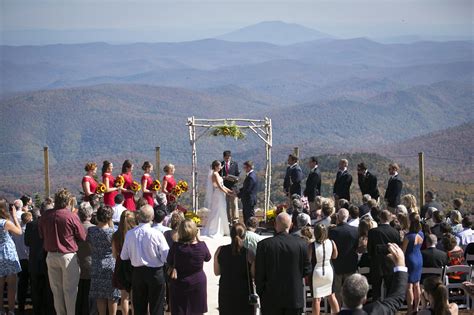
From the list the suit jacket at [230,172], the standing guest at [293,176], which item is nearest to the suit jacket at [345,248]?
the standing guest at [293,176]

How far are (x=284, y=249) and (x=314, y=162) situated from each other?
28.8ft

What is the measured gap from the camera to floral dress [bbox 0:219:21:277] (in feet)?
36.7

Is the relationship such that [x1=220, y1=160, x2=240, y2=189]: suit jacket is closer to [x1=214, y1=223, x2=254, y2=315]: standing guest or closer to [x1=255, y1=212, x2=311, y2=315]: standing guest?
[x1=214, y1=223, x2=254, y2=315]: standing guest

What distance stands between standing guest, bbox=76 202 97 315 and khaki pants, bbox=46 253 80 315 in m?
0.07

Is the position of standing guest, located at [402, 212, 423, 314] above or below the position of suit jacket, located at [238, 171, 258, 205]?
below

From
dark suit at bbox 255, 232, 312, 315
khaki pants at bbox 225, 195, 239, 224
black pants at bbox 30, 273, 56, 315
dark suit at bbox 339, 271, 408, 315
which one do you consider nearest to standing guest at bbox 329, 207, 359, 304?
dark suit at bbox 255, 232, 312, 315

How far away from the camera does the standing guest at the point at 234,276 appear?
941 centimetres

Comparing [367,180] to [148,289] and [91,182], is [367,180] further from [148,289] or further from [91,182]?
[148,289]

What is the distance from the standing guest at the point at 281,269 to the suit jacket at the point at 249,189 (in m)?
8.53

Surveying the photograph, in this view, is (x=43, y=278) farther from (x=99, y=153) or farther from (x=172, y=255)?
(x=99, y=153)

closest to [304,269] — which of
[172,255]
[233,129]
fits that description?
[172,255]

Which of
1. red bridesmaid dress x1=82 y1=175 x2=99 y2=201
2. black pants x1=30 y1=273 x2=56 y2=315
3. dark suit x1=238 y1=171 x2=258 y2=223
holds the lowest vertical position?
black pants x1=30 y1=273 x2=56 y2=315

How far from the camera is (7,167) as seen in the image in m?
119

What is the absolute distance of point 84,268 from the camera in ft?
34.7
